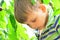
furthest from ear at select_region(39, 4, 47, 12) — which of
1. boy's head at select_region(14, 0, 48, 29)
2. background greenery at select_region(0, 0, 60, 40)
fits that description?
background greenery at select_region(0, 0, 60, 40)

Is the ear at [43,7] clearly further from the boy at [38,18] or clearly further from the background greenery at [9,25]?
the background greenery at [9,25]

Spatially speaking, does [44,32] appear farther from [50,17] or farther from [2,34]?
[2,34]

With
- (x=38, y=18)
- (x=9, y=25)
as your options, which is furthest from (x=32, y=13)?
(x=9, y=25)

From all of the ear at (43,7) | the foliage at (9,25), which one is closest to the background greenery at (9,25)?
the foliage at (9,25)

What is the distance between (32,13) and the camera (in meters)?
1.02

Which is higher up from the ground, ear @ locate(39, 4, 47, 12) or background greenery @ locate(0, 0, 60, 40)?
ear @ locate(39, 4, 47, 12)

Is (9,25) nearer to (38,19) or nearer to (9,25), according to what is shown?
(9,25)

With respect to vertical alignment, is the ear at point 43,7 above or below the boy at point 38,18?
above

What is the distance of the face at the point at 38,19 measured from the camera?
39.6 inches

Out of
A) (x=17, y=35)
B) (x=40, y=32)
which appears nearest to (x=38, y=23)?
(x=40, y=32)

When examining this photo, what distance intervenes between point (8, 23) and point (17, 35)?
0.34ft

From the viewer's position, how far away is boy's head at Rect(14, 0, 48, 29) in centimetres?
101

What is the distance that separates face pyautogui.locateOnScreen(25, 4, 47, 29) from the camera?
101cm

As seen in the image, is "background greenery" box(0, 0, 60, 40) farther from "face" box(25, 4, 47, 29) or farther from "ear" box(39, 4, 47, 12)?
"ear" box(39, 4, 47, 12)
